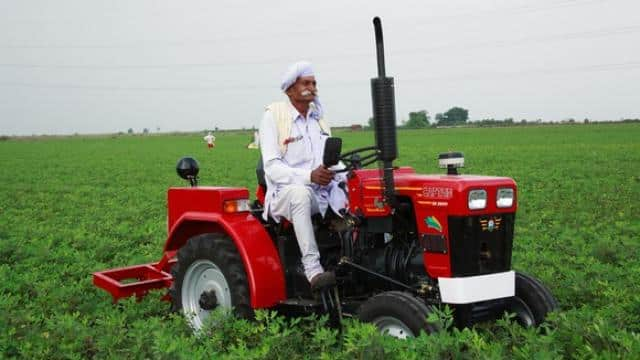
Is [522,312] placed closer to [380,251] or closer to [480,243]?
[480,243]

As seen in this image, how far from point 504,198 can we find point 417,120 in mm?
84635

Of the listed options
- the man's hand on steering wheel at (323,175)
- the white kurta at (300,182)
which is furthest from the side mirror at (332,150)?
the white kurta at (300,182)

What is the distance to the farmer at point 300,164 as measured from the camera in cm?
462

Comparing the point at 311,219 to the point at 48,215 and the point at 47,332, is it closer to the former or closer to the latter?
the point at 47,332

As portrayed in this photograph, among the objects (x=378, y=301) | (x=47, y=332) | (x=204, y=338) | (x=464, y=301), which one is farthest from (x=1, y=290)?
(x=464, y=301)

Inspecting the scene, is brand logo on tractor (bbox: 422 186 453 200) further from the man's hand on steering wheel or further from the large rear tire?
the large rear tire

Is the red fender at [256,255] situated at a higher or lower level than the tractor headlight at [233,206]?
lower

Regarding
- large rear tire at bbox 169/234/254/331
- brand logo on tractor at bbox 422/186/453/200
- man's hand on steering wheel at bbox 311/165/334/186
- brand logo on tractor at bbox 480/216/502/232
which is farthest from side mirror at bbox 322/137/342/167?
large rear tire at bbox 169/234/254/331

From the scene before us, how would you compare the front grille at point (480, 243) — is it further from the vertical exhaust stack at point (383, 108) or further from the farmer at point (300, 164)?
the farmer at point (300, 164)

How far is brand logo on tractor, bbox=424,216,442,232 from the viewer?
13.9 feet

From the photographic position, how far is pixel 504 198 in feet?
14.3

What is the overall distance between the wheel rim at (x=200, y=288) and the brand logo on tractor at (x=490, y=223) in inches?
74.5

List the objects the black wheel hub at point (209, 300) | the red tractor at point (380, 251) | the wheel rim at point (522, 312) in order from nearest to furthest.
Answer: the red tractor at point (380, 251) < the wheel rim at point (522, 312) < the black wheel hub at point (209, 300)

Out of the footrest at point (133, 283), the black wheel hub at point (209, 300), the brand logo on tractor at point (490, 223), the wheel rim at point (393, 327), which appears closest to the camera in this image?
the wheel rim at point (393, 327)
